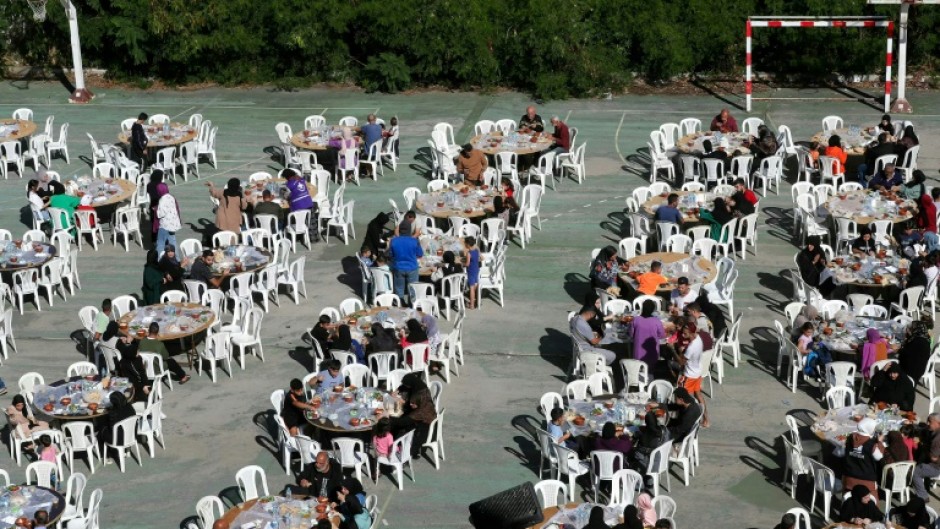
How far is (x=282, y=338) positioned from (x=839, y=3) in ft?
63.2

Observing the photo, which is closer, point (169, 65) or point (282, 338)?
point (282, 338)

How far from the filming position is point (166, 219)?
25578 mm

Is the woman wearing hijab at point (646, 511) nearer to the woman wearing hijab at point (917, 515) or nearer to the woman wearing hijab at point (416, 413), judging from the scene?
the woman wearing hijab at point (917, 515)

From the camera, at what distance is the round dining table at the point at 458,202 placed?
26.0 meters

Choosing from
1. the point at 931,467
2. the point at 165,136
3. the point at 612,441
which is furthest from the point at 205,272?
the point at 931,467

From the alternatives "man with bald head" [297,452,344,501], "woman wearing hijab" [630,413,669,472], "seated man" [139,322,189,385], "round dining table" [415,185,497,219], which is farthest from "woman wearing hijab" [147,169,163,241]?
"woman wearing hijab" [630,413,669,472]

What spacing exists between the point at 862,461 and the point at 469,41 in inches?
848

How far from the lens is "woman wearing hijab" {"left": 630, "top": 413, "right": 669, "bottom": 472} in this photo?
58.8 feet

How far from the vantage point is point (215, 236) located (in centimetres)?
2538

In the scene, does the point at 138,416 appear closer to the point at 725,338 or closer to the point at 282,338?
the point at 282,338

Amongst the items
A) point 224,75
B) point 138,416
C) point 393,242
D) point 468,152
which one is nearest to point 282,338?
point 393,242

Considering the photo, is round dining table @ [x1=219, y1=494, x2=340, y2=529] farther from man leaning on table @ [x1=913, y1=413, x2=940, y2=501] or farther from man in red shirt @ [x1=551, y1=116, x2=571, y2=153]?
man in red shirt @ [x1=551, y1=116, x2=571, y2=153]

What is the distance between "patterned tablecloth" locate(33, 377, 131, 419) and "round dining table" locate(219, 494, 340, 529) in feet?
11.1

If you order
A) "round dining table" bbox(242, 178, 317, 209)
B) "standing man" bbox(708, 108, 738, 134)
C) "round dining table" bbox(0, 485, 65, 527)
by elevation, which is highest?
"standing man" bbox(708, 108, 738, 134)
